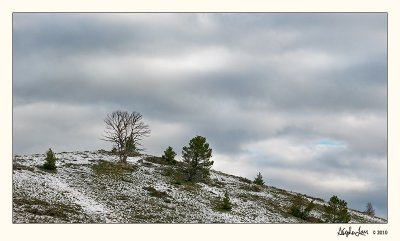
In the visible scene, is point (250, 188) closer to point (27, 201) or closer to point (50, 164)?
point (50, 164)

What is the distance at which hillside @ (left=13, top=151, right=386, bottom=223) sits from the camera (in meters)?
39.3

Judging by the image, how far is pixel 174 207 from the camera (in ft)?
151

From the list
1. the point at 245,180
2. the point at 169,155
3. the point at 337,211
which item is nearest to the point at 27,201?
the point at 169,155

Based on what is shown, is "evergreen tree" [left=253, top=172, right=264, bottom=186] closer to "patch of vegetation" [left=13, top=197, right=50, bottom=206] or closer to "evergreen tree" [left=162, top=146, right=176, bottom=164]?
"evergreen tree" [left=162, top=146, right=176, bottom=164]

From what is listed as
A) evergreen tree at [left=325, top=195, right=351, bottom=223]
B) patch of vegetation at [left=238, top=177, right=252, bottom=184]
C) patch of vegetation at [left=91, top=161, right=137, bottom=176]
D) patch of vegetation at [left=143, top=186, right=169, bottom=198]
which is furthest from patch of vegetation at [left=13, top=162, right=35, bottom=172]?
evergreen tree at [left=325, top=195, right=351, bottom=223]

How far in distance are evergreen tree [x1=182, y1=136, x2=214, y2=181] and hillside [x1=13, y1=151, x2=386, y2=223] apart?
225 centimetres

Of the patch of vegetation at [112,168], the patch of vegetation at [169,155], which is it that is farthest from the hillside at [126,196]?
the patch of vegetation at [169,155]

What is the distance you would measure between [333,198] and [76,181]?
3078cm

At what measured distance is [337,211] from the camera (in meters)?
52.3

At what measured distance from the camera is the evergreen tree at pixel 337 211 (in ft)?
168

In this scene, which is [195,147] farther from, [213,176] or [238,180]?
[238,180]

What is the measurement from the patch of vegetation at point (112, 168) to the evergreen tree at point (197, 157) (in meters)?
7.75
